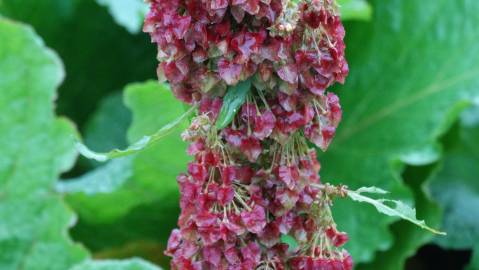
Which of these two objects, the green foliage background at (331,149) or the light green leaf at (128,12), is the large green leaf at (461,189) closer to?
the green foliage background at (331,149)

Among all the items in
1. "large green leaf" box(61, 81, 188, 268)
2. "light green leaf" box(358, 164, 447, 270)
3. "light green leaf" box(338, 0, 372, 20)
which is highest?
"light green leaf" box(338, 0, 372, 20)

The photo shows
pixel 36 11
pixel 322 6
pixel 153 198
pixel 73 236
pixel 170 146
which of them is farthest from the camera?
pixel 36 11

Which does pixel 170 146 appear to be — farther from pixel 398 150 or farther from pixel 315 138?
pixel 315 138

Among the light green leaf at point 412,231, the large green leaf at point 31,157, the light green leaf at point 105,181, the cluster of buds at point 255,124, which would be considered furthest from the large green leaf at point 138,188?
the cluster of buds at point 255,124

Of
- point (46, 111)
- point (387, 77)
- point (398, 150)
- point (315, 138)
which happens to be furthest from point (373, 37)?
point (315, 138)

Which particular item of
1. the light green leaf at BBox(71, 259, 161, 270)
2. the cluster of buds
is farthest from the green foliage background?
the cluster of buds

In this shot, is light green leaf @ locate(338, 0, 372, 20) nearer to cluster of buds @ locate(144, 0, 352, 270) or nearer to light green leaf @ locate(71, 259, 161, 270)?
light green leaf @ locate(71, 259, 161, 270)

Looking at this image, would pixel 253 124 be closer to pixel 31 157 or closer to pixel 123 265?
pixel 123 265
